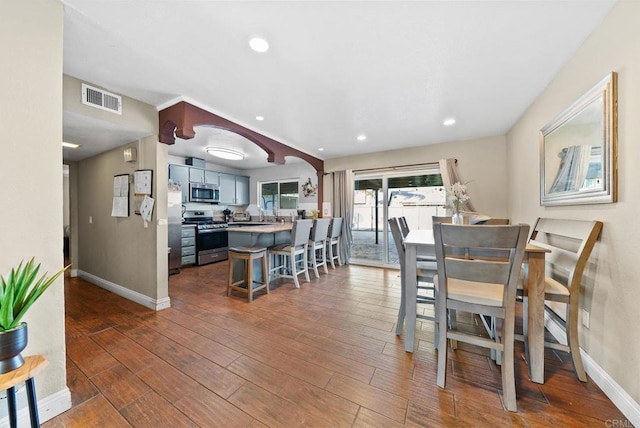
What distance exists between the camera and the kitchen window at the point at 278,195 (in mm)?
6031

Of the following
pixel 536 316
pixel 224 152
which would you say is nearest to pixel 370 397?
pixel 536 316

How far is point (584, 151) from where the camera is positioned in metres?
1.65

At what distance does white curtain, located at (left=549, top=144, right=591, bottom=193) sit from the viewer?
1649 millimetres

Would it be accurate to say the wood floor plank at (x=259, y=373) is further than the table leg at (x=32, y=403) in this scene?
Yes

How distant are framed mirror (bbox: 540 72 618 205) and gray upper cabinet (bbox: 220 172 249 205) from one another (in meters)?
5.88

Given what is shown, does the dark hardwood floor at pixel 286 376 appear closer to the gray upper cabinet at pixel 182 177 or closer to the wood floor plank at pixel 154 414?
the wood floor plank at pixel 154 414

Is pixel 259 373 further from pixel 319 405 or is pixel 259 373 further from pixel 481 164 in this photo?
pixel 481 164

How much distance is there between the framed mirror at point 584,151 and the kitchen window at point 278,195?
4.71 m

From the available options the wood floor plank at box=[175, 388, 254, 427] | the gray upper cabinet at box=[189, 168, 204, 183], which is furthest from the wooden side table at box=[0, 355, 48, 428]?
the gray upper cabinet at box=[189, 168, 204, 183]

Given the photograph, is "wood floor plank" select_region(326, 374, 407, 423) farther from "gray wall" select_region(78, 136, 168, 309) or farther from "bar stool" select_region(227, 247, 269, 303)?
"gray wall" select_region(78, 136, 168, 309)

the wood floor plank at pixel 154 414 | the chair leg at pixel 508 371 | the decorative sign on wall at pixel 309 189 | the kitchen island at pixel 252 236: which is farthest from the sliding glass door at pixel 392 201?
the wood floor plank at pixel 154 414

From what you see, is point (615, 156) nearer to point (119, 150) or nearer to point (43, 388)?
point (43, 388)

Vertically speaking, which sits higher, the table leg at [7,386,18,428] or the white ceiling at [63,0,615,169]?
the white ceiling at [63,0,615,169]

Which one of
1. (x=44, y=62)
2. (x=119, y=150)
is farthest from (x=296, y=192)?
(x=44, y=62)
